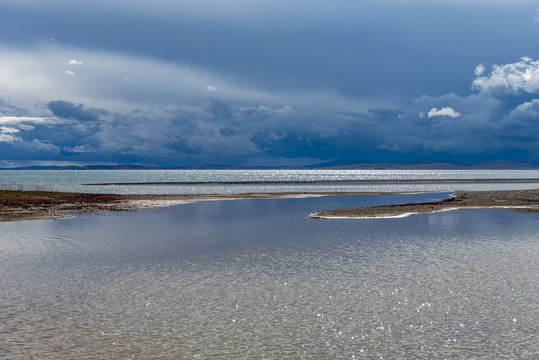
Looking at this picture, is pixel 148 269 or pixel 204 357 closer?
pixel 204 357

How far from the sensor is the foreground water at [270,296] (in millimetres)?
13344

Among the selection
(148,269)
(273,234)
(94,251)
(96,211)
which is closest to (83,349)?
(148,269)

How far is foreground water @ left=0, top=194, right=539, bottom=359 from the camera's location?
13.3 m

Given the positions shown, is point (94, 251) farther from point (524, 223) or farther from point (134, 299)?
point (524, 223)

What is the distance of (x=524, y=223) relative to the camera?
140ft

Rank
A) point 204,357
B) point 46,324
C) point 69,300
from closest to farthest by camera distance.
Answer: point 204,357 < point 46,324 < point 69,300

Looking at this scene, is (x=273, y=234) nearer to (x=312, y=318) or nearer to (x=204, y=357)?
(x=312, y=318)

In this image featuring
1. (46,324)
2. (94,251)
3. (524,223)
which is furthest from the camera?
(524,223)

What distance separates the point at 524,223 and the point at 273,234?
76.2 feet

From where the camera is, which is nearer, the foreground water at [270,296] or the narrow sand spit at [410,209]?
the foreground water at [270,296]

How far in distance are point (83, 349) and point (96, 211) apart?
4837 cm

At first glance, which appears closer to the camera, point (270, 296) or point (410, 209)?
point (270, 296)

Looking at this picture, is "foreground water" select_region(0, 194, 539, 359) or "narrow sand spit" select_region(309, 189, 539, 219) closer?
"foreground water" select_region(0, 194, 539, 359)

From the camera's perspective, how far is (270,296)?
18.3 m
